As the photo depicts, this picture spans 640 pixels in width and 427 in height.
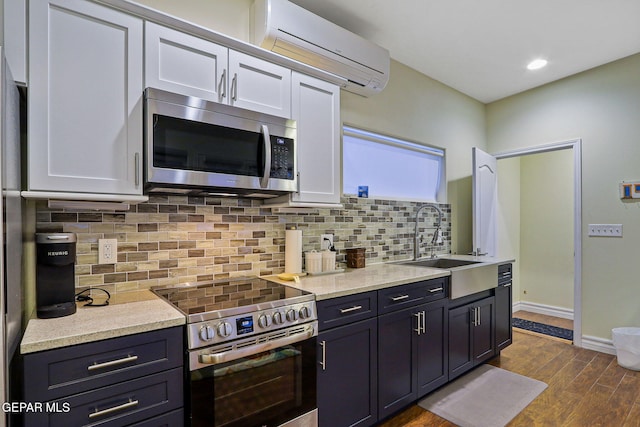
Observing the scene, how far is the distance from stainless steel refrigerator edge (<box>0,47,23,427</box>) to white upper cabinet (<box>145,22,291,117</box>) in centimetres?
56

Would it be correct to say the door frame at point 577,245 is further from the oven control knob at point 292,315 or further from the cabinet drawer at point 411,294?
the oven control knob at point 292,315

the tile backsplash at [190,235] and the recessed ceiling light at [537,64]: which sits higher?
the recessed ceiling light at [537,64]

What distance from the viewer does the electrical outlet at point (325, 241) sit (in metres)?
2.59

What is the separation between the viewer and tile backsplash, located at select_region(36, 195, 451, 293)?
5.40 feet

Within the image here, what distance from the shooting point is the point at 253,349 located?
146 cm

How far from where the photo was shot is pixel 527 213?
482 cm

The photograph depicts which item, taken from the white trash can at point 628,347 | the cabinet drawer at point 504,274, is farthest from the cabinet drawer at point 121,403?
the white trash can at point 628,347

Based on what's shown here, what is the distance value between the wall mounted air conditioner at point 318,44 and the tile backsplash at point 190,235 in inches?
38.7

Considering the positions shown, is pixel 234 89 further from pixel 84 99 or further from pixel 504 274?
pixel 504 274

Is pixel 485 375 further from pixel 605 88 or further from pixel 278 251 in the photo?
pixel 605 88

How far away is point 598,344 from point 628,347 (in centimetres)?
43

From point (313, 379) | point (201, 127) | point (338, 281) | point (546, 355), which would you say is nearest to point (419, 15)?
point (201, 127)

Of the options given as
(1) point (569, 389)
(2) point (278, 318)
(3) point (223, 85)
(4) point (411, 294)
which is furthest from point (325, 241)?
(1) point (569, 389)

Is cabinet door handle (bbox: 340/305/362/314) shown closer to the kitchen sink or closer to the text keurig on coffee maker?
the kitchen sink
